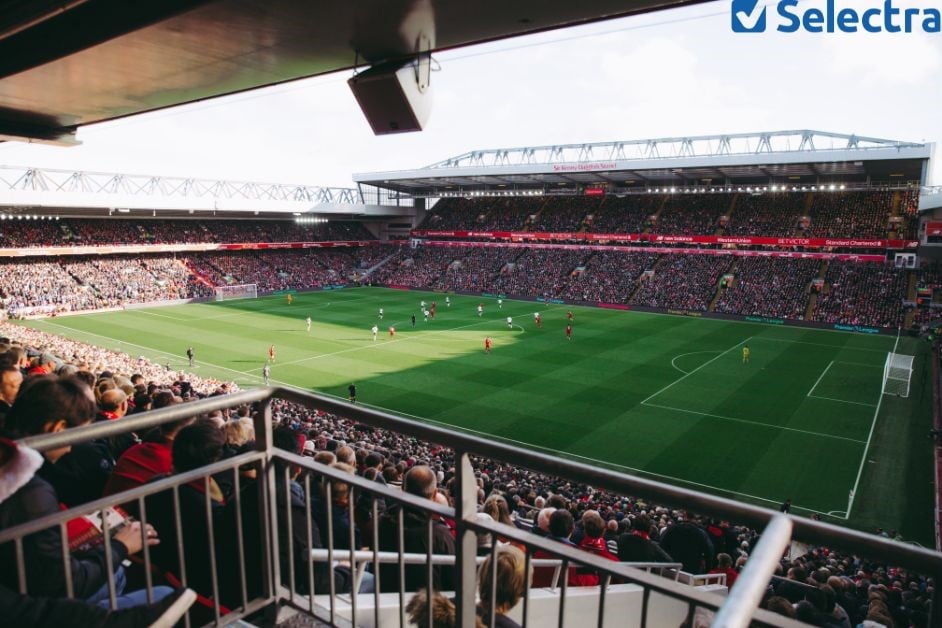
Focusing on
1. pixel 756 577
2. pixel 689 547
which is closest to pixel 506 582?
pixel 756 577

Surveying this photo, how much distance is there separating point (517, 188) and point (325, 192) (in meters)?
23.9

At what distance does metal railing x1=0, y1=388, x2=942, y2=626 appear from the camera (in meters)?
1.74

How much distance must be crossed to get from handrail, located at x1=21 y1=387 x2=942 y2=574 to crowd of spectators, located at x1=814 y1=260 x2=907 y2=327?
151 feet

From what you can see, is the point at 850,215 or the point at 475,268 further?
the point at 475,268

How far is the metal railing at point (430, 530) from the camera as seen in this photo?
5.72 ft

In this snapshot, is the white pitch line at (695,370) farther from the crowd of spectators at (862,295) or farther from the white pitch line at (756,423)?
the crowd of spectators at (862,295)

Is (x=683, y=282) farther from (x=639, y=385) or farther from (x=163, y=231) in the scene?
(x=163, y=231)

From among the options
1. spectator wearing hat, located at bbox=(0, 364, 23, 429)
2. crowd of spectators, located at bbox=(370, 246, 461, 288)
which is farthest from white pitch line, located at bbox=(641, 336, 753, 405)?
crowd of spectators, located at bbox=(370, 246, 461, 288)

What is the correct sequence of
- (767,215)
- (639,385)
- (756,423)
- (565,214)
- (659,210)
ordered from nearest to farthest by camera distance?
(756,423)
(639,385)
(767,215)
(659,210)
(565,214)

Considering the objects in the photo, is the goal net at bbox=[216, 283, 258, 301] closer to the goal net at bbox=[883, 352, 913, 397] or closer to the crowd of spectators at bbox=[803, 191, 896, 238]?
the goal net at bbox=[883, 352, 913, 397]

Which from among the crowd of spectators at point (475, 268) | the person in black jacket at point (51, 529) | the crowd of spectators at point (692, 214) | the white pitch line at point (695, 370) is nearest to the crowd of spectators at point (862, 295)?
the white pitch line at point (695, 370)

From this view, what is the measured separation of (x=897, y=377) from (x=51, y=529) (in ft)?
107

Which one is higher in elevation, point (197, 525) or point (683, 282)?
Answer: point (197, 525)

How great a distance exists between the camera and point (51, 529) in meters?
2.63
